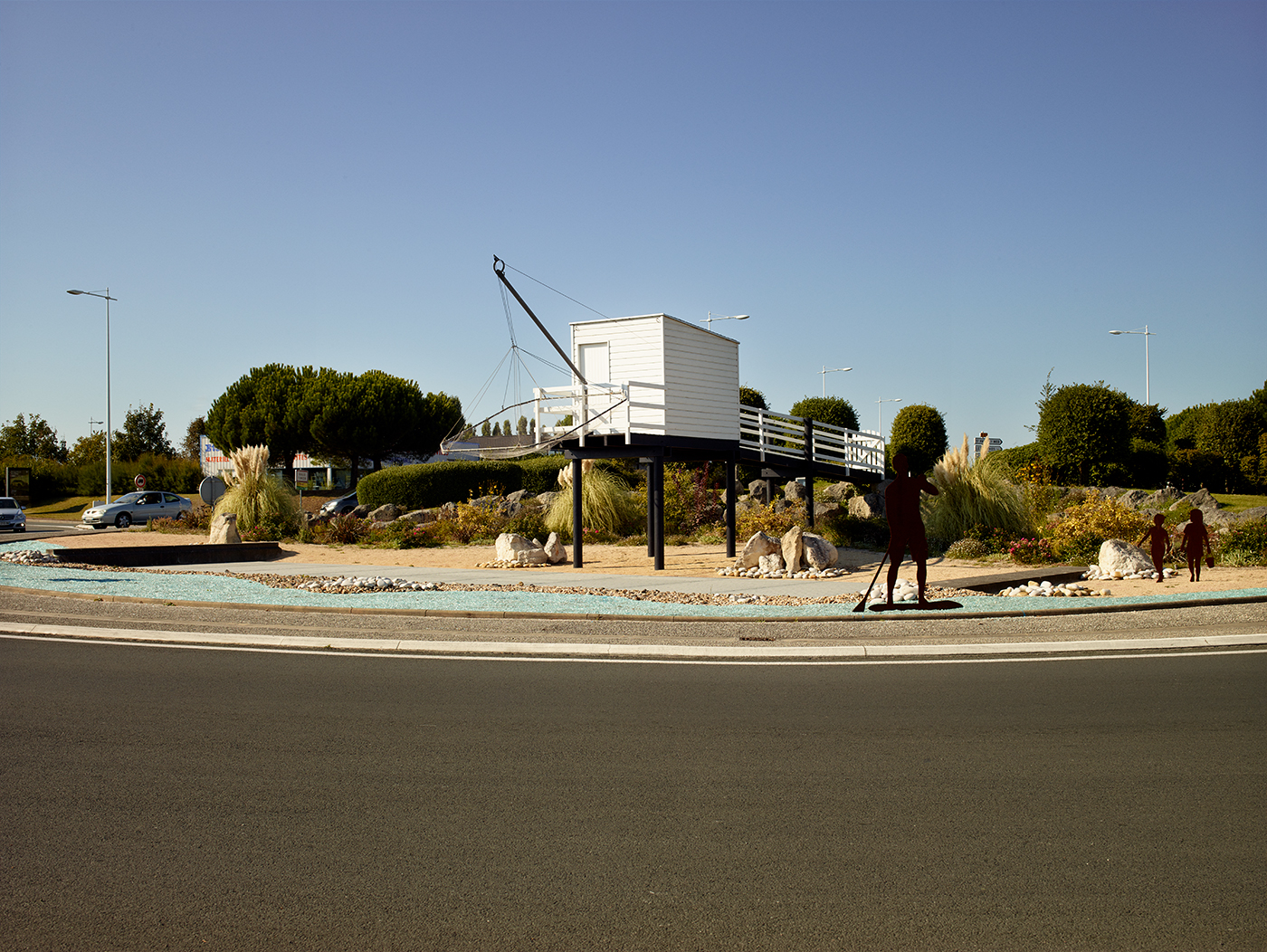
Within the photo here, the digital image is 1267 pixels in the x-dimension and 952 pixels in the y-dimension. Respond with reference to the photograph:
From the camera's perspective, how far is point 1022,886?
3.85m

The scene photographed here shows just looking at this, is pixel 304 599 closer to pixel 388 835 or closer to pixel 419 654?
pixel 419 654

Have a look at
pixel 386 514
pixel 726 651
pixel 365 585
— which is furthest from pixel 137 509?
pixel 726 651

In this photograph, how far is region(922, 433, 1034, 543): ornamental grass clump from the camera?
1938 cm

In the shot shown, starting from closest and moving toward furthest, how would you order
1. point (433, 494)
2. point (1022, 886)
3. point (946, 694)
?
point (1022, 886), point (946, 694), point (433, 494)

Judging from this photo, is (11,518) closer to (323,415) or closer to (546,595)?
(323,415)

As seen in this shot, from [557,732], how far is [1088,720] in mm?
3650

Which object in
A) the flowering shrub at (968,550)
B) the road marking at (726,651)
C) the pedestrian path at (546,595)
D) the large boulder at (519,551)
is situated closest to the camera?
the road marking at (726,651)

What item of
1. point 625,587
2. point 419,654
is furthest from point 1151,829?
point 625,587

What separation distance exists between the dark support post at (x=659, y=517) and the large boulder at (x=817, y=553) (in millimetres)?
2715

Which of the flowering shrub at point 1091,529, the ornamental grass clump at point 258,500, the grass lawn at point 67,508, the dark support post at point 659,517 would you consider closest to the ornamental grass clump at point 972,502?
the flowering shrub at point 1091,529

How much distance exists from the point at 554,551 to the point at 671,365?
15.3ft

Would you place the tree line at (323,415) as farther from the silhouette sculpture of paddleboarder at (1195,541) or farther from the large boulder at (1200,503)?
the silhouette sculpture of paddleboarder at (1195,541)

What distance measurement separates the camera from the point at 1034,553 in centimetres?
1734

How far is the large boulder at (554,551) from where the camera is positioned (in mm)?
19766
